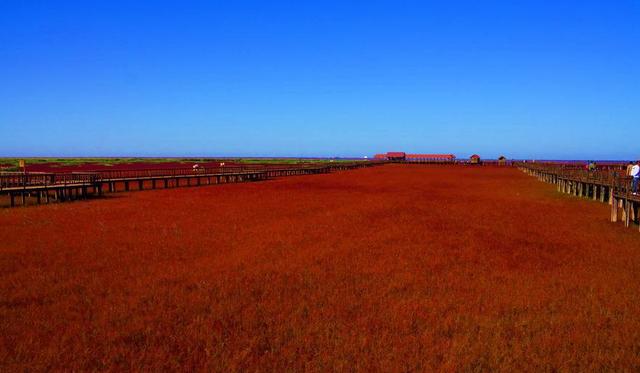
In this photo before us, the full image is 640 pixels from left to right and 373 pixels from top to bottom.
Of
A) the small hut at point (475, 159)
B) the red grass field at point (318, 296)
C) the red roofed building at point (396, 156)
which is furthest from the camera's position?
the red roofed building at point (396, 156)

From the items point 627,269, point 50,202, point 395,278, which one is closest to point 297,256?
point 395,278

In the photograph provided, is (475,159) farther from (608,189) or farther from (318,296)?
(318,296)

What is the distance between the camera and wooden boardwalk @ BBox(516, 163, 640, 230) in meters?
18.0

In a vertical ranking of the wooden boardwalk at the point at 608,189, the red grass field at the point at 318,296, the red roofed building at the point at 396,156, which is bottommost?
the red grass field at the point at 318,296

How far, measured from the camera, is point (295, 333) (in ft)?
24.4

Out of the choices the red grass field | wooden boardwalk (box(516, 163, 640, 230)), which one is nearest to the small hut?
wooden boardwalk (box(516, 163, 640, 230))

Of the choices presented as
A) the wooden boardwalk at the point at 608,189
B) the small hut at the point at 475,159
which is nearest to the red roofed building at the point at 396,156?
the small hut at the point at 475,159

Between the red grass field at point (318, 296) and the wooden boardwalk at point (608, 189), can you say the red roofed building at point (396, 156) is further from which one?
the red grass field at point (318, 296)

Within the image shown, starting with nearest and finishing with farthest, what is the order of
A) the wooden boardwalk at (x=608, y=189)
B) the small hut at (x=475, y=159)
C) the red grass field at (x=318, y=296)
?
1. the red grass field at (x=318, y=296)
2. the wooden boardwalk at (x=608, y=189)
3. the small hut at (x=475, y=159)

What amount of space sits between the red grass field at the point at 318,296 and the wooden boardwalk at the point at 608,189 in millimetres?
1981

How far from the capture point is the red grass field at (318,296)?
21.9 ft

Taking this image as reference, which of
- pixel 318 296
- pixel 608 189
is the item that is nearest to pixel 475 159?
pixel 608 189

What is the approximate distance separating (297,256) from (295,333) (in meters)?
5.22

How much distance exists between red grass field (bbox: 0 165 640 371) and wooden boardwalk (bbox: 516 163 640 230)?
1981mm
